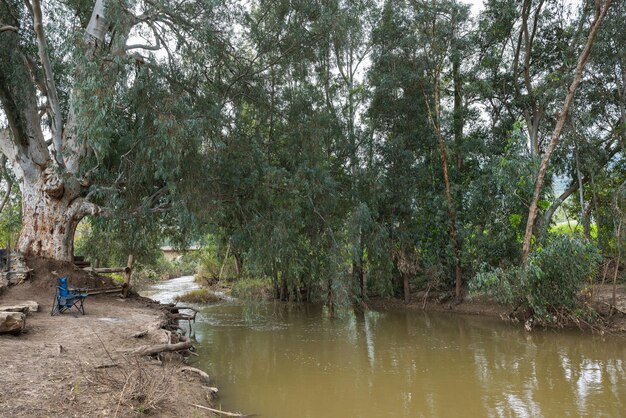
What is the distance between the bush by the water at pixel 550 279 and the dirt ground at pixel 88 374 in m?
8.41

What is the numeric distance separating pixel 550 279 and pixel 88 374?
34.9 feet

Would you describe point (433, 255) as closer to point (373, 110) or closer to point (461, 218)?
point (461, 218)

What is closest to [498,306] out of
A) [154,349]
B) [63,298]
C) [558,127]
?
[558,127]

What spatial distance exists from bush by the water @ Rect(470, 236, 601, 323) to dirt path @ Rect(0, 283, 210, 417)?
27.6 feet

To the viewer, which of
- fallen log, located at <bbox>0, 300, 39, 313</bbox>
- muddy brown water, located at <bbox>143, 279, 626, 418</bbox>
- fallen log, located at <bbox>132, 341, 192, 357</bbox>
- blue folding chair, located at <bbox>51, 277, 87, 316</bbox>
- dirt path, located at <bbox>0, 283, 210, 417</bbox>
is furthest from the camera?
blue folding chair, located at <bbox>51, 277, 87, 316</bbox>

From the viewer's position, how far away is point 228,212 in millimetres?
12383

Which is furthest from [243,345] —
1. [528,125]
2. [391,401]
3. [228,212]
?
[528,125]

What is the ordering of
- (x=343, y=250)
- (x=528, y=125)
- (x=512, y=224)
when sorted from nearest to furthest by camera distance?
1. (x=343, y=250)
2. (x=512, y=224)
3. (x=528, y=125)

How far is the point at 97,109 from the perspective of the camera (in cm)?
884

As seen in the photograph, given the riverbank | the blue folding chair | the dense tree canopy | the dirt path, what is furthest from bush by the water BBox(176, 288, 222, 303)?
the dirt path

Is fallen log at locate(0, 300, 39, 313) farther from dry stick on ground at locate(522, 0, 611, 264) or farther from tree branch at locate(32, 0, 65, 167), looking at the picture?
dry stick on ground at locate(522, 0, 611, 264)

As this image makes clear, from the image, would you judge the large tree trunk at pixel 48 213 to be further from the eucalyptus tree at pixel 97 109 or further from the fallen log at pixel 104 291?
the fallen log at pixel 104 291

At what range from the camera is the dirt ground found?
4203mm

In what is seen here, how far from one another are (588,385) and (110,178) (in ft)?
38.0
